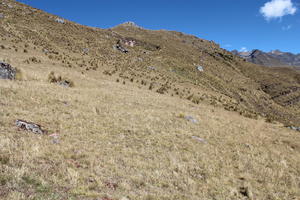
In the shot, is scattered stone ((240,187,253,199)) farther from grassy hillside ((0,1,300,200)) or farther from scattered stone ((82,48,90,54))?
scattered stone ((82,48,90,54))

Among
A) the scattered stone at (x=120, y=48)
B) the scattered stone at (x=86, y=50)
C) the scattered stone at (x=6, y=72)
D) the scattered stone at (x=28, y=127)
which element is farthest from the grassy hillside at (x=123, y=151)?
the scattered stone at (x=120, y=48)

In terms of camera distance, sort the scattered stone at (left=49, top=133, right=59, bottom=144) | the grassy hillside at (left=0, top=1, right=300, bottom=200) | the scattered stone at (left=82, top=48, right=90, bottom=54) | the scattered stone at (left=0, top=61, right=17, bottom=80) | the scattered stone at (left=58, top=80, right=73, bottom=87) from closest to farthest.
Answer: the grassy hillside at (left=0, top=1, right=300, bottom=200) < the scattered stone at (left=49, top=133, right=59, bottom=144) < the scattered stone at (left=0, top=61, right=17, bottom=80) < the scattered stone at (left=58, top=80, right=73, bottom=87) < the scattered stone at (left=82, top=48, right=90, bottom=54)

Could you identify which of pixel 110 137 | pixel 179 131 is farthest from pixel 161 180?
pixel 179 131

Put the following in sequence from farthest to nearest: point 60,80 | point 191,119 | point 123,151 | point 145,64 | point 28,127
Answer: point 145,64, point 60,80, point 191,119, point 123,151, point 28,127

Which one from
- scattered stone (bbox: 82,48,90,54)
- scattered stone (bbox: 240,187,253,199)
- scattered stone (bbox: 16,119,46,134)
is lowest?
scattered stone (bbox: 240,187,253,199)

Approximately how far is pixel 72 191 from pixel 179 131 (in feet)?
31.6

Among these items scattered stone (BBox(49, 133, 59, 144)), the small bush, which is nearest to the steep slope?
the small bush

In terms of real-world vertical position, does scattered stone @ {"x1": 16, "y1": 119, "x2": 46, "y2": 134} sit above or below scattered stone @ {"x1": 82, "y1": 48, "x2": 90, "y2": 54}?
below

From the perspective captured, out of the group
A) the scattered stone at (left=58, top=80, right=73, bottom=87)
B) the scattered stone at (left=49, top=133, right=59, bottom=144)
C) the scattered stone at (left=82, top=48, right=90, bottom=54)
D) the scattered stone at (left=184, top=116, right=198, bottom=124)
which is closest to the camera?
the scattered stone at (left=49, top=133, right=59, bottom=144)

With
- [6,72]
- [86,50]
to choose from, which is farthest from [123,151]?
[86,50]

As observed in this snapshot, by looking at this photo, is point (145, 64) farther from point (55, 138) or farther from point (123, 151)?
point (55, 138)

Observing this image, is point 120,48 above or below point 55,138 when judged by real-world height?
above

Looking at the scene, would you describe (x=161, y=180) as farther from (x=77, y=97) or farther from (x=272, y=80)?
(x=272, y=80)

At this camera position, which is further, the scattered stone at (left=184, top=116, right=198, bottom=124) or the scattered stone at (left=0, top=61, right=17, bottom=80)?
the scattered stone at (left=0, top=61, right=17, bottom=80)
